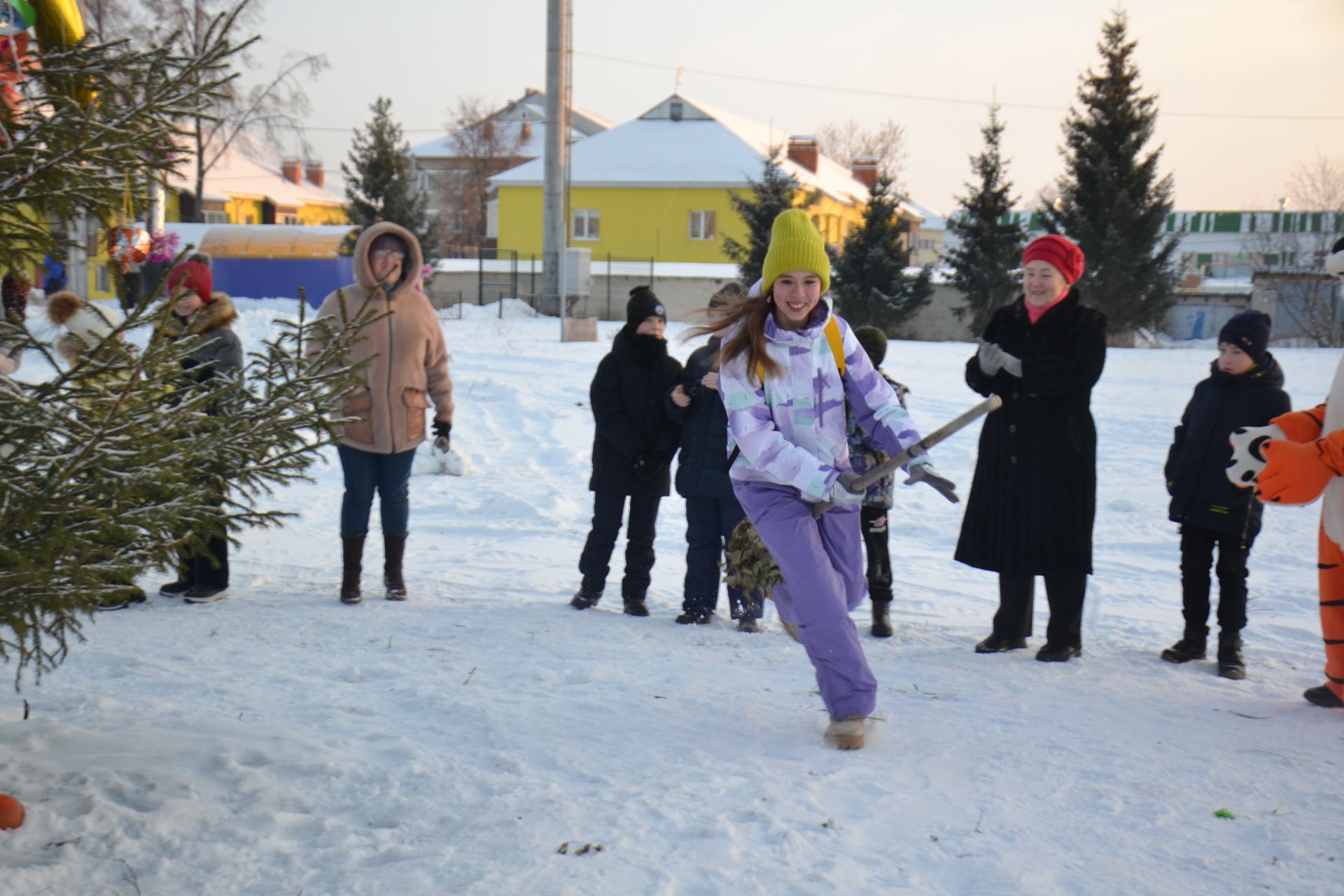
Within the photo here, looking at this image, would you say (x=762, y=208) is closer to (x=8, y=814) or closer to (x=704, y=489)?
(x=704, y=489)

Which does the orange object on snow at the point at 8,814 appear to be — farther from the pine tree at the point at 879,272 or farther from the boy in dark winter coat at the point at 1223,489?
the pine tree at the point at 879,272

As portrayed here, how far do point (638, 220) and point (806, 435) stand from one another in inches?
1671

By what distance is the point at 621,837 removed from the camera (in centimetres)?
340

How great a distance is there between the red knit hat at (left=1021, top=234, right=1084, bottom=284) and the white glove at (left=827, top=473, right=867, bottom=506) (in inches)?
81.6

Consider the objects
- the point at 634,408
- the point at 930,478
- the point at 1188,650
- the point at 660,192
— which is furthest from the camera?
the point at 660,192

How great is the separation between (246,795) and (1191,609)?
4.41m

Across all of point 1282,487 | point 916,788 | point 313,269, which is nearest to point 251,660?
point 916,788

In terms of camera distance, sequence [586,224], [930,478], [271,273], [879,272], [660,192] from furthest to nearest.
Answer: [586,224] < [660,192] < [879,272] < [271,273] < [930,478]

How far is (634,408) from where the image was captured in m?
6.51

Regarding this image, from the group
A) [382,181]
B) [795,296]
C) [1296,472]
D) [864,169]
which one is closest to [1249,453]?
[1296,472]

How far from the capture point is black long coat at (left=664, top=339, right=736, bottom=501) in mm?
6219

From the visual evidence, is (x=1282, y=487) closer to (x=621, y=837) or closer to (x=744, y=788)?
(x=744, y=788)

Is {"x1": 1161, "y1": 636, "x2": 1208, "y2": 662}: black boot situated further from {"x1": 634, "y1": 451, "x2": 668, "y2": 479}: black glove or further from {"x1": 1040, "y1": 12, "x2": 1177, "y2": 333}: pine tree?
{"x1": 1040, "y1": 12, "x2": 1177, "y2": 333}: pine tree

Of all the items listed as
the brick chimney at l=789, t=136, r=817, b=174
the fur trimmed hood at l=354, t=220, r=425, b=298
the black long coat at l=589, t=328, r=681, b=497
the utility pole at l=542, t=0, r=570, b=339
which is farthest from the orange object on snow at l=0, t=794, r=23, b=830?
the brick chimney at l=789, t=136, r=817, b=174
